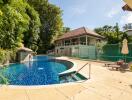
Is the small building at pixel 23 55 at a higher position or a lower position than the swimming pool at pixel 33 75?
higher

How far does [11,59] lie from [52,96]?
2578 centimetres

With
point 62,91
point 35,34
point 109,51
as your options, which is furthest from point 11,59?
point 62,91

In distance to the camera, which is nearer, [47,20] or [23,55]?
[23,55]

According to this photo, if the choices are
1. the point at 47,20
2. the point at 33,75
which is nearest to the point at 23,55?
the point at 33,75

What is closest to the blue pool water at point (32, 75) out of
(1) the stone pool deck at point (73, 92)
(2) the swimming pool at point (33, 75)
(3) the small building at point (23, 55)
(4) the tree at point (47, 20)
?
(2) the swimming pool at point (33, 75)

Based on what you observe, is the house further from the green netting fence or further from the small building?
the small building

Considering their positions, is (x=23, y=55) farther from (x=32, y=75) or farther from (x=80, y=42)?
(x=32, y=75)

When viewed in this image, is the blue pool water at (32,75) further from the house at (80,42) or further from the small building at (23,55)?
the house at (80,42)

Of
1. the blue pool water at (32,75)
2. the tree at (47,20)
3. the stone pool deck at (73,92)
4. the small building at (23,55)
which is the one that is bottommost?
the blue pool water at (32,75)

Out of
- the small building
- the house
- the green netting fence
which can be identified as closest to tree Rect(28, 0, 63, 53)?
the house

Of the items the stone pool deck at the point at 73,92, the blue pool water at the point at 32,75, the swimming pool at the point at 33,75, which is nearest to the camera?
the stone pool deck at the point at 73,92

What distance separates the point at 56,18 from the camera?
62.0 meters

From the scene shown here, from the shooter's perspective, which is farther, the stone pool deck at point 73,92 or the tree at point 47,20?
the tree at point 47,20

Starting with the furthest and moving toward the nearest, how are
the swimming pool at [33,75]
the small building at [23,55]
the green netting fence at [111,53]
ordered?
the small building at [23,55]
the green netting fence at [111,53]
the swimming pool at [33,75]
